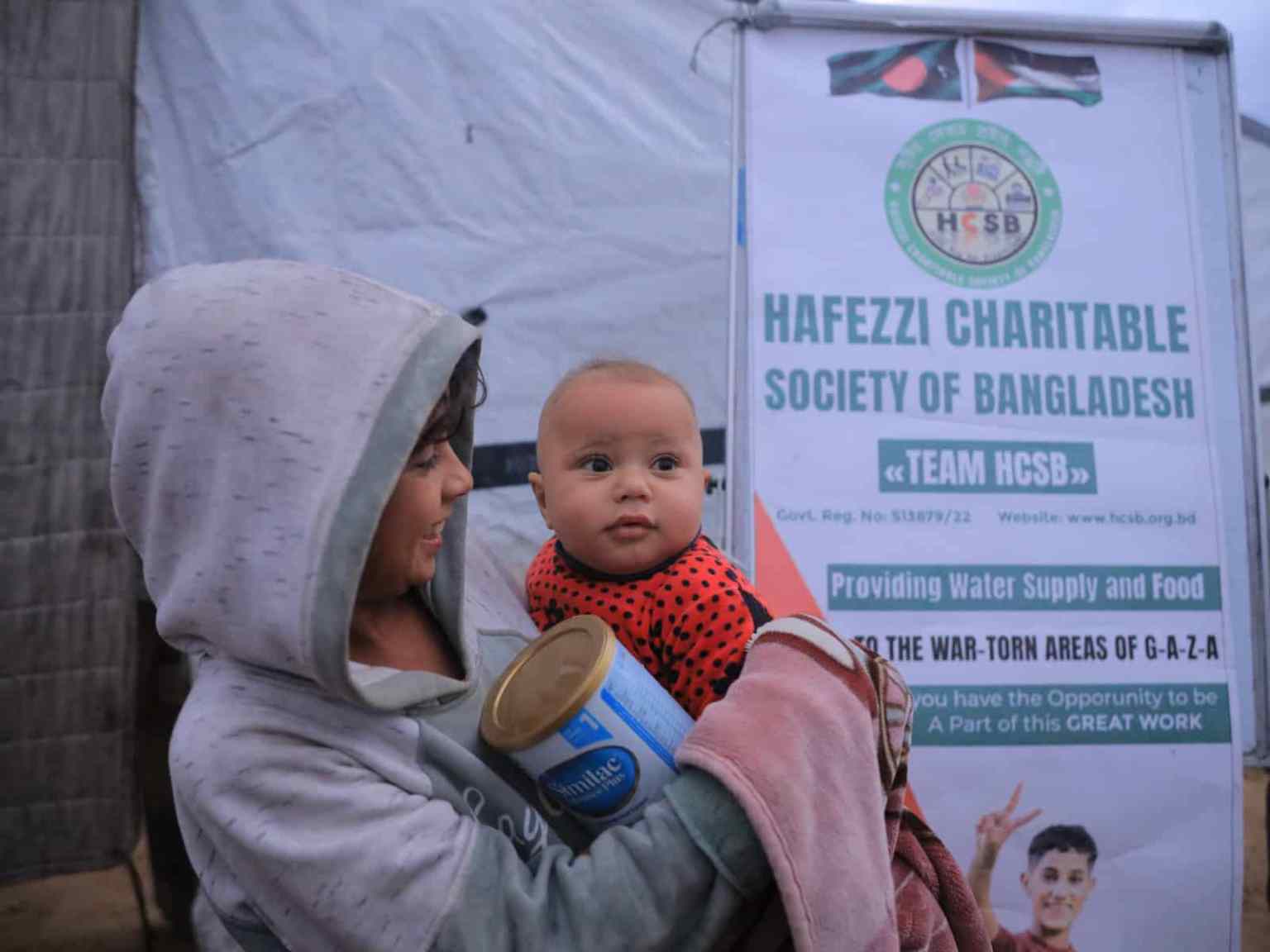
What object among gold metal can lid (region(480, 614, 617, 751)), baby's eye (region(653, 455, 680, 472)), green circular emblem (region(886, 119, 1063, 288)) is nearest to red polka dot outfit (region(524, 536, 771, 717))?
baby's eye (region(653, 455, 680, 472))

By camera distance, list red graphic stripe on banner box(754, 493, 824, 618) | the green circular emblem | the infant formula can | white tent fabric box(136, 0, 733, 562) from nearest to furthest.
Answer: the infant formula can, red graphic stripe on banner box(754, 493, 824, 618), the green circular emblem, white tent fabric box(136, 0, 733, 562)

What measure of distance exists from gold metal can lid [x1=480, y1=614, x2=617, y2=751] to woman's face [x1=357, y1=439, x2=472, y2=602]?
0.16 meters

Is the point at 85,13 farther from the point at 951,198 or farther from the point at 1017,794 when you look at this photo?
the point at 1017,794

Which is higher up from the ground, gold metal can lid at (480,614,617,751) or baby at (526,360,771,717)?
baby at (526,360,771,717)

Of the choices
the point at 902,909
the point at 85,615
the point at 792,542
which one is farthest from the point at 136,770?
the point at 902,909

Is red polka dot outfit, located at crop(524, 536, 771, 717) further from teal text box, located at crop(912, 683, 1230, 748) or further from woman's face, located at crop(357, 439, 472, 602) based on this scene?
teal text box, located at crop(912, 683, 1230, 748)

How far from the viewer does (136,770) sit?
3.16 metres

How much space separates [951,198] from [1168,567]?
1.11 m

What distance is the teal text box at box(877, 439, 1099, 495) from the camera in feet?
8.09

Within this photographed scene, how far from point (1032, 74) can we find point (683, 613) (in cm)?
205

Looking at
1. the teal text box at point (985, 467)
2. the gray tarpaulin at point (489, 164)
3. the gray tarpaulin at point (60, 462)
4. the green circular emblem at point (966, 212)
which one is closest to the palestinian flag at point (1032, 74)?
the green circular emblem at point (966, 212)

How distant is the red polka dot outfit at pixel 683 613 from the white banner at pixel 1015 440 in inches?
41.9

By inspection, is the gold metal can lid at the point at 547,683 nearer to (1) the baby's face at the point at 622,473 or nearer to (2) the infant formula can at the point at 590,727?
(2) the infant formula can at the point at 590,727

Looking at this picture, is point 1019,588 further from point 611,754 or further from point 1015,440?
point 611,754
